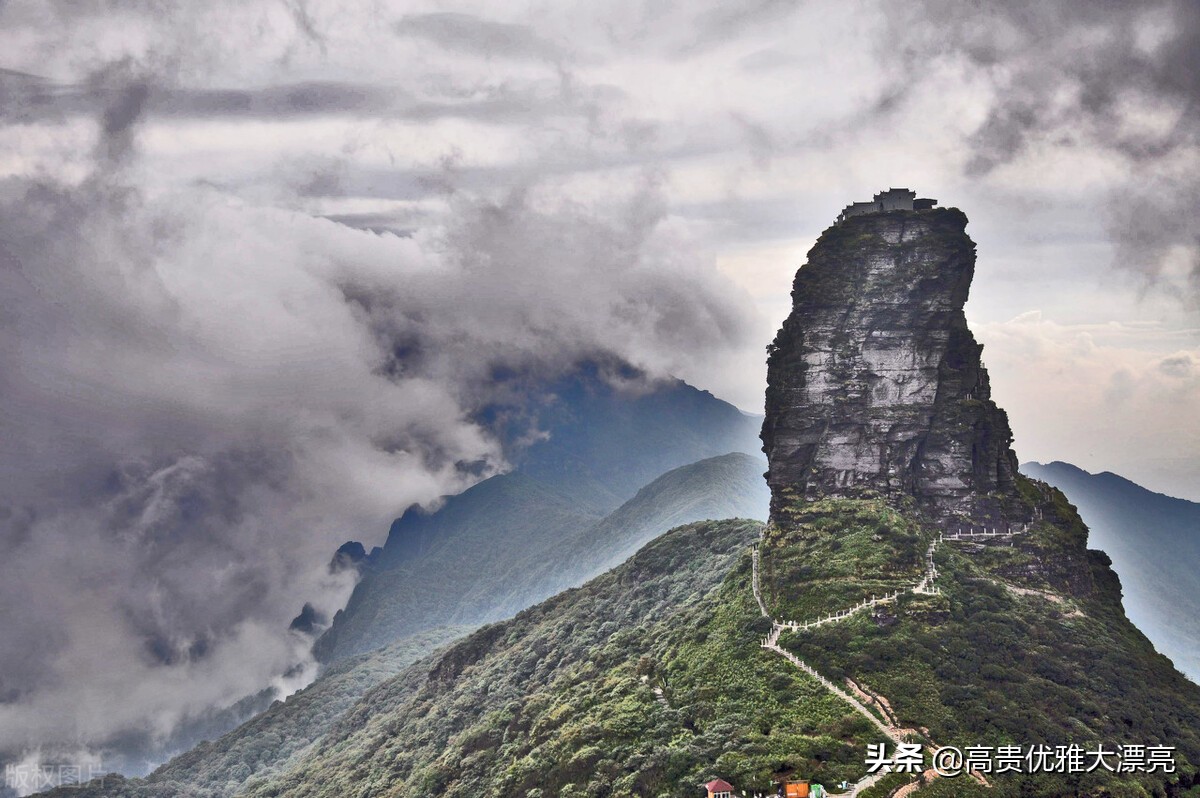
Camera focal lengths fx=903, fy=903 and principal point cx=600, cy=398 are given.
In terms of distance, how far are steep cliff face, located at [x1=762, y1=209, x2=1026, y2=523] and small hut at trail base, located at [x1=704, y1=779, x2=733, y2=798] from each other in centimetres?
3471

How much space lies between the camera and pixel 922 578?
78375 mm

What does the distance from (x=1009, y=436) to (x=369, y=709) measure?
139 m

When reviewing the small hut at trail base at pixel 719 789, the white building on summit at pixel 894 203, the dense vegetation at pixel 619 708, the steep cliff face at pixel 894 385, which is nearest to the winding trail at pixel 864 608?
the dense vegetation at pixel 619 708

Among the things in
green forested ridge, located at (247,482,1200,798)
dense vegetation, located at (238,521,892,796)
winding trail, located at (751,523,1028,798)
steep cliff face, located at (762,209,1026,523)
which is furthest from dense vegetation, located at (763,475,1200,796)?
dense vegetation, located at (238,521,892,796)

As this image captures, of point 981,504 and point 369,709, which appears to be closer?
point 981,504

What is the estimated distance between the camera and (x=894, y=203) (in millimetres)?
93750

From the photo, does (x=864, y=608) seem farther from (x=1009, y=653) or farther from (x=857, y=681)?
(x=1009, y=653)

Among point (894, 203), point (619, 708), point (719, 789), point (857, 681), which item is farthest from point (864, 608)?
point (894, 203)

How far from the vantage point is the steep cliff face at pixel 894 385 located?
289 ft

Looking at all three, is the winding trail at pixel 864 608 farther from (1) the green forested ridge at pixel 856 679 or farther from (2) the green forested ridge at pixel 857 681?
(2) the green forested ridge at pixel 857 681

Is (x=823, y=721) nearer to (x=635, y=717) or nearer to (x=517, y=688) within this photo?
(x=635, y=717)

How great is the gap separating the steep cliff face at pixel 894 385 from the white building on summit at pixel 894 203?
167 centimetres

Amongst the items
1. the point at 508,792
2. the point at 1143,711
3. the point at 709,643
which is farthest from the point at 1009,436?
the point at 508,792

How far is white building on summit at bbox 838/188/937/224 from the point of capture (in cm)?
9306
